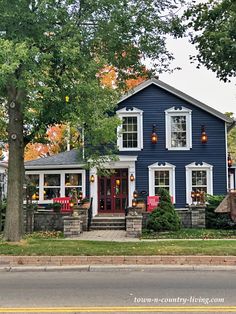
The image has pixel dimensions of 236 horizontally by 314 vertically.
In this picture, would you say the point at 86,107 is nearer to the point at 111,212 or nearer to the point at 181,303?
the point at 181,303

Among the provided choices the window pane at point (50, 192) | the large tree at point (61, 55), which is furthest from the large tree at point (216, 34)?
the window pane at point (50, 192)

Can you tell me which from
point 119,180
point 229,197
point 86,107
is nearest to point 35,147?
point 119,180

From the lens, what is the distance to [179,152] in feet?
77.1

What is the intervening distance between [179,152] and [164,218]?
643cm

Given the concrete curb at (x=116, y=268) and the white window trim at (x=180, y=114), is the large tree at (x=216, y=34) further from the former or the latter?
the concrete curb at (x=116, y=268)

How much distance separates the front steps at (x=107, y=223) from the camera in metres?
20.2

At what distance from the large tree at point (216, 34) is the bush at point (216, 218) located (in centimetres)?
568

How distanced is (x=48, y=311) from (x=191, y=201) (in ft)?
57.5

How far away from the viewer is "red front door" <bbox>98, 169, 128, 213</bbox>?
2364 cm

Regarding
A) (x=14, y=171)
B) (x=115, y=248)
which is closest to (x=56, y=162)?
(x=14, y=171)

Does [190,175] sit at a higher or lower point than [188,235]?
higher

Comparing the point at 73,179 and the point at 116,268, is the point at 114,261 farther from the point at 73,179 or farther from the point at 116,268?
the point at 73,179

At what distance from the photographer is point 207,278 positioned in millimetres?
9398

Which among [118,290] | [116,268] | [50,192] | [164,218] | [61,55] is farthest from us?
[50,192]
